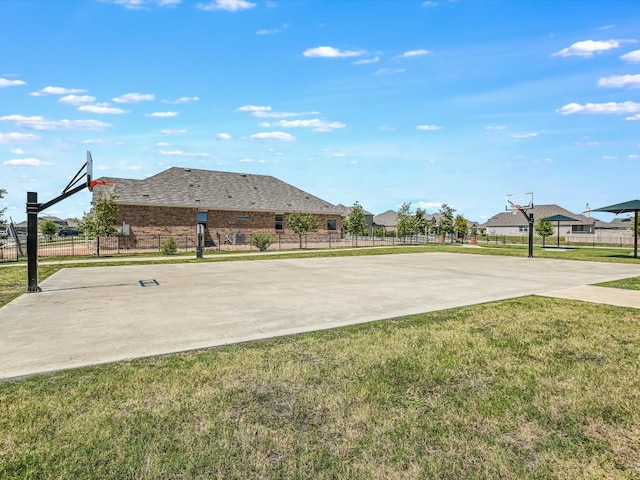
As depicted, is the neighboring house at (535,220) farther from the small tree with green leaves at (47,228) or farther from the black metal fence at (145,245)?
the small tree with green leaves at (47,228)

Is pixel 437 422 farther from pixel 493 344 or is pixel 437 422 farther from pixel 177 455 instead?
pixel 493 344

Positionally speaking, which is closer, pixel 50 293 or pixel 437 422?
pixel 437 422

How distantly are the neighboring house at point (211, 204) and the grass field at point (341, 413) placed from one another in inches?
1132

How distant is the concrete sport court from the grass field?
795 millimetres

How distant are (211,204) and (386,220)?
4886cm

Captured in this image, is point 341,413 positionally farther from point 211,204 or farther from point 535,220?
point 535,220

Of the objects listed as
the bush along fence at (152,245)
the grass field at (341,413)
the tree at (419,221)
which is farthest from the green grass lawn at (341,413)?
the tree at (419,221)

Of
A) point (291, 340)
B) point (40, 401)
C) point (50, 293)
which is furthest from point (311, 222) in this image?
point (40, 401)

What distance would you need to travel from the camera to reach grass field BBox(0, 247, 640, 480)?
2773 millimetres

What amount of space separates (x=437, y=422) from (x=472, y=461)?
55 cm

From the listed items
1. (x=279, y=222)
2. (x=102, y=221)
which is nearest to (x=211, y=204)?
(x=279, y=222)

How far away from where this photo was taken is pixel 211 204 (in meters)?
34.5

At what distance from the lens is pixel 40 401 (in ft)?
12.4

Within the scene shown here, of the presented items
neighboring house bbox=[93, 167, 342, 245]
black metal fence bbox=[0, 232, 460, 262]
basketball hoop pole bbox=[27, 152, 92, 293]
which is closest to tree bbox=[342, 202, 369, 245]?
black metal fence bbox=[0, 232, 460, 262]
